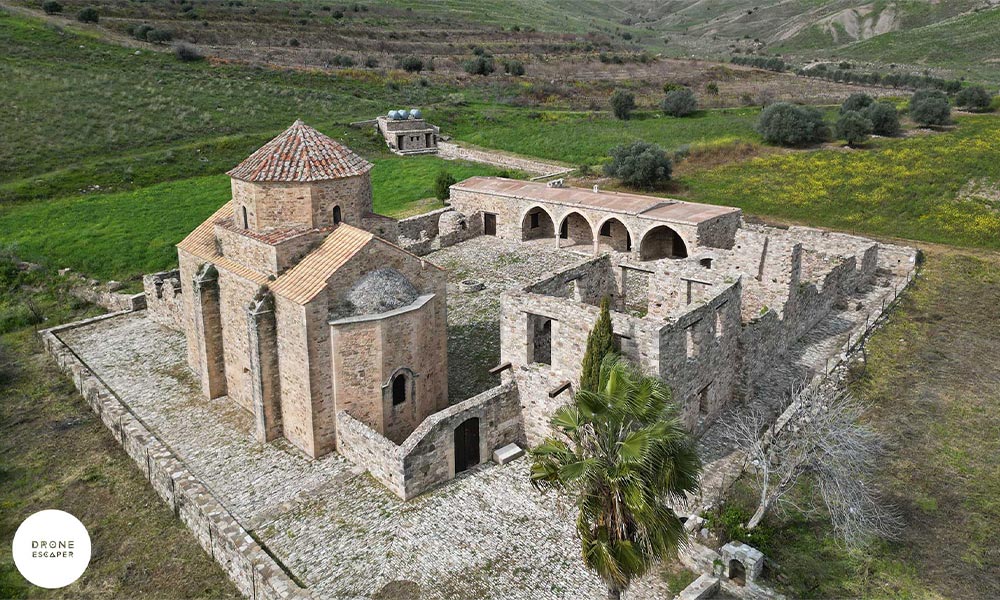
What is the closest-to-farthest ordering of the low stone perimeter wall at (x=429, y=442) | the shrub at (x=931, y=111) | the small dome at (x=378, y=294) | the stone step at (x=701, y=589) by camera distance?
the stone step at (x=701, y=589)
the low stone perimeter wall at (x=429, y=442)
the small dome at (x=378, y=294)
the shrub at (x=931, y=111)

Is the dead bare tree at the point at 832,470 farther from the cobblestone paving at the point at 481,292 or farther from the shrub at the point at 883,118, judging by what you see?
the shrub at the point at 883,118

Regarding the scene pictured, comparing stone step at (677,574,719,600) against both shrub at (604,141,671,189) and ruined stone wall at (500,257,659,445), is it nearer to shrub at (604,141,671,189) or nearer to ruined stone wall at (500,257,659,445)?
ruined stone wall at (500,257,659,445)

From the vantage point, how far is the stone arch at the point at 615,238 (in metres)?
33.8

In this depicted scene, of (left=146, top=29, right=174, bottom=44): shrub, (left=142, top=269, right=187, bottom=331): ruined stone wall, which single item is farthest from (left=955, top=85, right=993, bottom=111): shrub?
(left=146, top=29, right=174, bottom=44): shrub

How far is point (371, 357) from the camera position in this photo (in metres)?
16.8

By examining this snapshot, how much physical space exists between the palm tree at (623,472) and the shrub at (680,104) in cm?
6004

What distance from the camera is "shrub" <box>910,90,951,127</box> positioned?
51344mm

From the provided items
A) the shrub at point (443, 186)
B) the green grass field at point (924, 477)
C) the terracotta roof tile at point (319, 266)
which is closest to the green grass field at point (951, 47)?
the shrub at point (443, 186)

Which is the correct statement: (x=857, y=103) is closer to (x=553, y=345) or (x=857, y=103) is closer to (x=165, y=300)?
(x=553, y=345)

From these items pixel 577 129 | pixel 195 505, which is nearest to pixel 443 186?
pixel 577 129

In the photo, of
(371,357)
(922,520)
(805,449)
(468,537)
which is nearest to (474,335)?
(371,357)

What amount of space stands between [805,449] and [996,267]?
2246cm

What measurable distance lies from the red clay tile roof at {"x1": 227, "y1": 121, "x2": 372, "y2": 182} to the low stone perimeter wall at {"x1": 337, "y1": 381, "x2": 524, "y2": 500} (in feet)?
20.1

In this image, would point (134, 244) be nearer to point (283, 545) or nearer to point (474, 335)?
point (474, 335)
